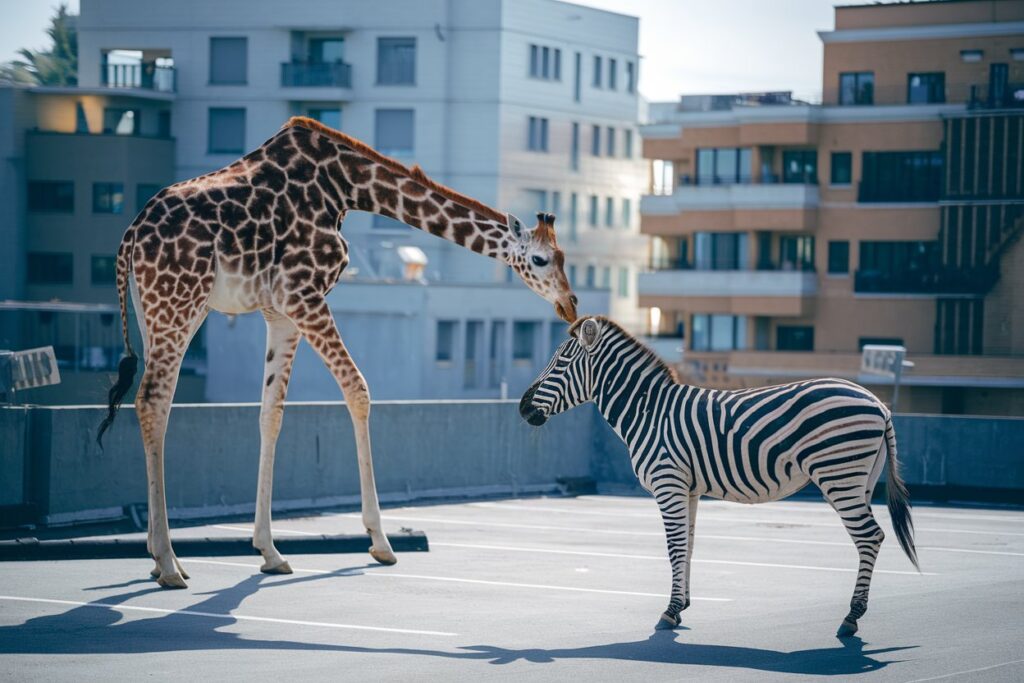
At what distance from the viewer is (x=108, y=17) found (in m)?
80.7

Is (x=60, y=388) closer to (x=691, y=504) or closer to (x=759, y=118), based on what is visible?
(x=759, y=118)

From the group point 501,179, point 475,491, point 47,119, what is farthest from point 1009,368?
point 47,119

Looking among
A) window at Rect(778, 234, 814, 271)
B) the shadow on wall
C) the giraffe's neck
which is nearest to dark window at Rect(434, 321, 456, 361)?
window at Rect(778, 234, 814, 271)

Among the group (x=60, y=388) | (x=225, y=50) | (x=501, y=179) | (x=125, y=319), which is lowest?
(x=60, y=388)

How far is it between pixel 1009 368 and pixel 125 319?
46.4 metres

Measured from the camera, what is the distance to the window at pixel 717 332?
68.6 m

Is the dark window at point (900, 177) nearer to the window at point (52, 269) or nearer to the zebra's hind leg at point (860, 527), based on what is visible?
the window at point (52, 269)

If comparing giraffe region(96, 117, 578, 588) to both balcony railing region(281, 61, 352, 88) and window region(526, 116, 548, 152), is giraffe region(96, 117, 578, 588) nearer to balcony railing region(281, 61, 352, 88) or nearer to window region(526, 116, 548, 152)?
balcony railing region(281, 61, 352, 88)

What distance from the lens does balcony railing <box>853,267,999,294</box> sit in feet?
203

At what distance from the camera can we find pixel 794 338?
67.6m

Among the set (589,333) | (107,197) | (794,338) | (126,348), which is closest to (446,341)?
(794,338)

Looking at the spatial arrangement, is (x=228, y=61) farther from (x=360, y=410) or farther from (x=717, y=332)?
(x=360, y=410)

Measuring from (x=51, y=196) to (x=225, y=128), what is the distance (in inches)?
371

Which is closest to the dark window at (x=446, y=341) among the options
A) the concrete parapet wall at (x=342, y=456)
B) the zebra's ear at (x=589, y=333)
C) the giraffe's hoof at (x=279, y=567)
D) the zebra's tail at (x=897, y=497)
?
the concrete parapet wall at (x=342, y=456)
